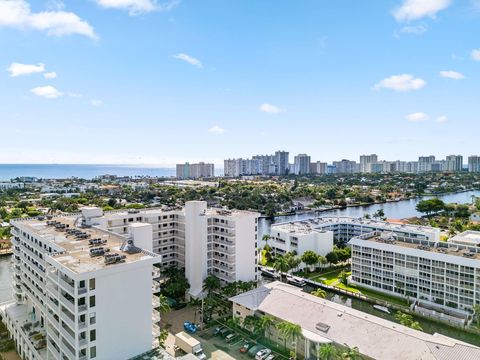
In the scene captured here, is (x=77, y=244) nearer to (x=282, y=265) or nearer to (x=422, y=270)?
(x=282, y=265)

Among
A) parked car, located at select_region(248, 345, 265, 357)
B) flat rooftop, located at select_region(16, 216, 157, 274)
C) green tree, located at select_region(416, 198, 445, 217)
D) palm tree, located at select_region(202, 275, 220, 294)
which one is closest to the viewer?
flat rooftop, located at select_region(16, 216, 157, 274)

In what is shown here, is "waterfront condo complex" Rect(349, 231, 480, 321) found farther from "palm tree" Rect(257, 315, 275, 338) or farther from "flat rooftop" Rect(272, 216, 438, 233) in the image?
"palm tree" Rect(257, 315, 275, 338)

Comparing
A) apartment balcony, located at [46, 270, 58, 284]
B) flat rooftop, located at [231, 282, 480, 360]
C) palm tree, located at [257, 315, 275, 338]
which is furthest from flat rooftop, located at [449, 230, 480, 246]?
apartment balcony, located at [46, 270, 58, 284]

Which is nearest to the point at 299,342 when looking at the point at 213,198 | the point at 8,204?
the point at 213,198

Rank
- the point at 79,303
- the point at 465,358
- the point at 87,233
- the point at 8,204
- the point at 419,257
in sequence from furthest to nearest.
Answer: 1. the point at 8,204
2. the point at 419,257
3. the point at 87,233
4. the point at 465,358
5. the point at 79,303

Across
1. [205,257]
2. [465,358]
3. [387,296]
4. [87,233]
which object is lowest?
[387,296]

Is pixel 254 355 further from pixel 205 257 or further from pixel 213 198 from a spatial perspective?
pixel 213 198
